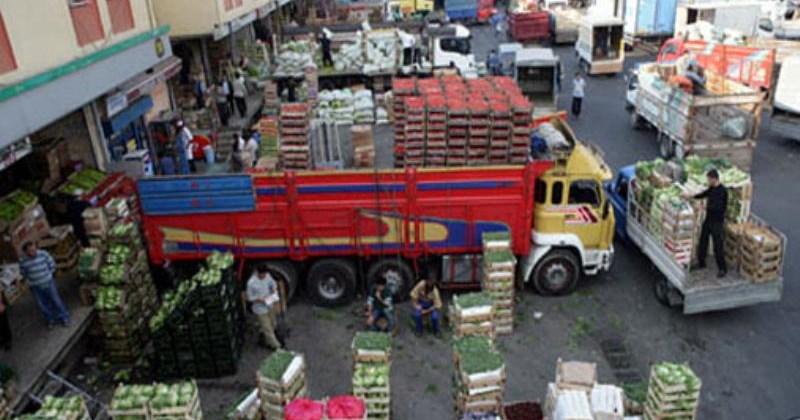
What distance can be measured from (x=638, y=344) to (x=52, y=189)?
41.9 feet

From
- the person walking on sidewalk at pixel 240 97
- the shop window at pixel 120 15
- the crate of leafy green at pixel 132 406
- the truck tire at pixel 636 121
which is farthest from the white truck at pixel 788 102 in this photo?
the crate of leafy green at pixel 132 406

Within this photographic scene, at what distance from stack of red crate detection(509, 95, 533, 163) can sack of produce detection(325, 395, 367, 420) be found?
6227mm

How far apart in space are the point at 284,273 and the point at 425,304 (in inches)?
123

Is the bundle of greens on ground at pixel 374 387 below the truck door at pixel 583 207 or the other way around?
below

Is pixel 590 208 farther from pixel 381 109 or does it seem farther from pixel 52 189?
pixel 52 189

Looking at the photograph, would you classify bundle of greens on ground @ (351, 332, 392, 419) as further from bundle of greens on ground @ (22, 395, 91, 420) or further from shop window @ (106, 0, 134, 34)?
shop window @ (106, 0, 134, 34)

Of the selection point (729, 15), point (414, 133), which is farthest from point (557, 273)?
point (729, 15)

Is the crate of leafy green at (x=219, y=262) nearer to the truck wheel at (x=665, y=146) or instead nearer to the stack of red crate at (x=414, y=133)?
the stack of red crate at (x=414, y=133)

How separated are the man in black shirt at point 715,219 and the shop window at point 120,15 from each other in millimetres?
12988

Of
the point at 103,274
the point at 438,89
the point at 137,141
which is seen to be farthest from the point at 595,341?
the point at 137,141

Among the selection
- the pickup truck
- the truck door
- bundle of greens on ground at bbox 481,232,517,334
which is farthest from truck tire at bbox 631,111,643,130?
bundle of greens on ground at bbox 481,232,517,334

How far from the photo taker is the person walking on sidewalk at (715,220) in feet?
38.4

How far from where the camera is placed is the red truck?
77.8 ft

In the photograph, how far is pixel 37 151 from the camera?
44.9ft
